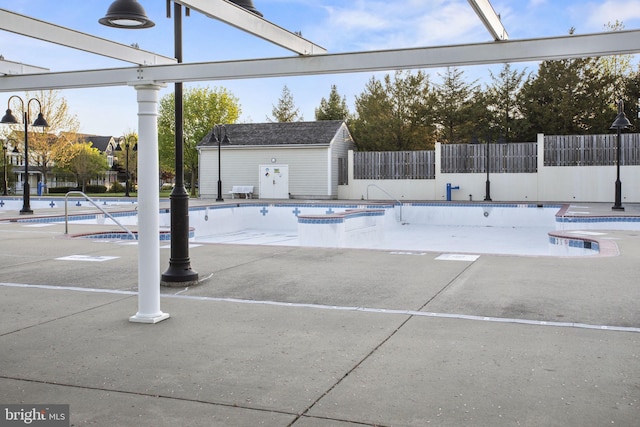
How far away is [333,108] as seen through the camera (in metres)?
55.2

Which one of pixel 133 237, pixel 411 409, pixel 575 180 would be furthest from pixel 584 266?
pixel 575 180

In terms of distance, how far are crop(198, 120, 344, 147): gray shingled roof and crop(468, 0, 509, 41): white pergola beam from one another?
26854 millimetres

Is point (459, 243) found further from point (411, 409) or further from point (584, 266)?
point (411, 409)

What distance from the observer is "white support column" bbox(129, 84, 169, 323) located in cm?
547

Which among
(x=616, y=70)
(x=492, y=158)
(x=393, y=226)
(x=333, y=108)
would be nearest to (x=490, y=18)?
(x=393, y=226)

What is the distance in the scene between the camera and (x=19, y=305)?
20.5 ft

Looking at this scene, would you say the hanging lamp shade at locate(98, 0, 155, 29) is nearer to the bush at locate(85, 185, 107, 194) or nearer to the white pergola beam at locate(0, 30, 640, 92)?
the white pergola beam at locate(0, 30, 640, 92)

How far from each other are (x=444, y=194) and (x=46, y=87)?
83.9 feet

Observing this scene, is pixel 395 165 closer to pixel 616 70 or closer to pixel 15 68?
pixel 616 70

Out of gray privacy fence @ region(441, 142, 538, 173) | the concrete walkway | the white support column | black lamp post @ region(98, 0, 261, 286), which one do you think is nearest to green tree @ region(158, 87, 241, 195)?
gray privacy fence @ region(441, 142, 538, 173)

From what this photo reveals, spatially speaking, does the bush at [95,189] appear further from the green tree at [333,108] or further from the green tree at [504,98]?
the green tree at [504,98]

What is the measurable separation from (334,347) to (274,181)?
2824 centimetres

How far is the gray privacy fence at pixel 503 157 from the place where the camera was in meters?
27.7

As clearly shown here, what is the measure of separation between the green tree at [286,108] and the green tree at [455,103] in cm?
1931
